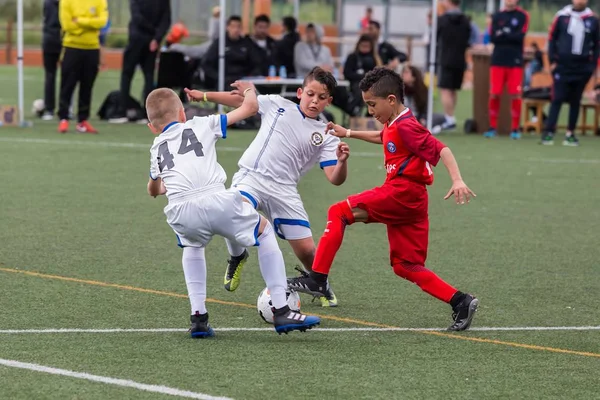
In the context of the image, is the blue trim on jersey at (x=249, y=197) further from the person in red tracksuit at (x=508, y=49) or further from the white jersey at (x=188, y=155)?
the person in red tracksuit at (x=508, y=49)

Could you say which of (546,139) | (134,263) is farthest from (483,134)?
(134,263)

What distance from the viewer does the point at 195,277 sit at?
6.33 m

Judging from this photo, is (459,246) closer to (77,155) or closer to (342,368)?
(342,368)

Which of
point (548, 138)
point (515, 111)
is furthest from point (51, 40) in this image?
point (548, 138)

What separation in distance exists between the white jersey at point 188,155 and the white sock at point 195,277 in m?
0.34

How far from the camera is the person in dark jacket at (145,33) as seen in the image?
19109 mm

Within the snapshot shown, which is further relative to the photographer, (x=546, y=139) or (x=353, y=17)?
(x=353, y=17)

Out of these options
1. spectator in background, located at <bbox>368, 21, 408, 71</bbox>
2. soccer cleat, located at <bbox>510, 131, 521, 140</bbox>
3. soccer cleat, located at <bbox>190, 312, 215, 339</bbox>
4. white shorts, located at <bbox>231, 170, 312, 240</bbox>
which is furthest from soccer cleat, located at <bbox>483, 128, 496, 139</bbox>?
soccer cleat, located at <bbox>190, 312, 215, 339</bbox>

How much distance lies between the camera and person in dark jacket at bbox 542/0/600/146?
18016 mm

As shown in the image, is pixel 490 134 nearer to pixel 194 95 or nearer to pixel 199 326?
pixel 194 95

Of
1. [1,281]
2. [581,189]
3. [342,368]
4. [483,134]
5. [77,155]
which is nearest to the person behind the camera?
[342,368]

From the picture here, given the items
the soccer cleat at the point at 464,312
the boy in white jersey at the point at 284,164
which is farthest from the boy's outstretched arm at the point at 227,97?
the soccer cleat at the point at 464,312

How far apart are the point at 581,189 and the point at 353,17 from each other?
70.3 ft

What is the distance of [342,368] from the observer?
575 centimetres
